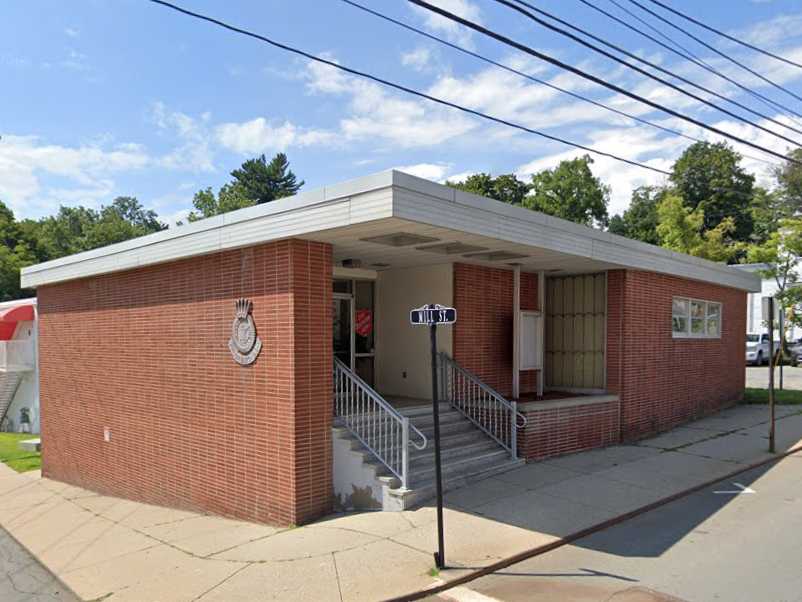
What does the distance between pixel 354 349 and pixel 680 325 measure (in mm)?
7365

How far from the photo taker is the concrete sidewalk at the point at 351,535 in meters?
5.90

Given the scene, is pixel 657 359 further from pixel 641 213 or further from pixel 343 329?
pixel 641 213

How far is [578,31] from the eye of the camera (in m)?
7.93

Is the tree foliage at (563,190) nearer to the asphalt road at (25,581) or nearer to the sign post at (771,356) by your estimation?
the sign post at (771,356)

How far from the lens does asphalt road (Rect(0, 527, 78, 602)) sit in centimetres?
669

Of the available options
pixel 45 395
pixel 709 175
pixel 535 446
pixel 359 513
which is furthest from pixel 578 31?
pixel 709 175

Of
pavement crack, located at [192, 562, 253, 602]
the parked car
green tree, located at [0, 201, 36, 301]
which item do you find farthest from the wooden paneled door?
green tree, located at [0, 201, 36, 301]

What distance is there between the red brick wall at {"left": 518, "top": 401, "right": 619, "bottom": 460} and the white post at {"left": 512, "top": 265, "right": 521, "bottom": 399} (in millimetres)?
1116

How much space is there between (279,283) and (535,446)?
498cm

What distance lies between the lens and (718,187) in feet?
188

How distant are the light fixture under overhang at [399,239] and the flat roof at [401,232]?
0.09 feet

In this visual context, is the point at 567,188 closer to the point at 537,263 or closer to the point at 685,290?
the point at 685,290

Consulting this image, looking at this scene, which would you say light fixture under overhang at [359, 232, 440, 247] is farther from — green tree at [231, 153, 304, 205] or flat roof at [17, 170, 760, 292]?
green tree at [231, 153, 304, 205]

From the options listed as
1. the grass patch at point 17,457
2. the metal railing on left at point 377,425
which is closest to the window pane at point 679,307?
the metal railing on left at point 377,425
